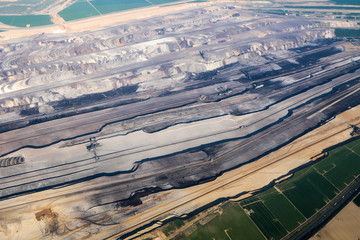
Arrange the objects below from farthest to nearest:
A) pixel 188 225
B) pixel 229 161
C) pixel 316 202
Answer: pixel 229 161 < pixel 316 202 < pixel 188 225

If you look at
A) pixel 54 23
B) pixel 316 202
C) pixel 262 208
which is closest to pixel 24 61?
pixel 54 23

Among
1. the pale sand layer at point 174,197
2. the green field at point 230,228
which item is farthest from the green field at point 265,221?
the pale sand layer at point 174,197

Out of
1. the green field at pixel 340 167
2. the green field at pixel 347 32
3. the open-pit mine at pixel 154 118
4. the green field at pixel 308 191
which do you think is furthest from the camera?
the green field at pixel 347 32

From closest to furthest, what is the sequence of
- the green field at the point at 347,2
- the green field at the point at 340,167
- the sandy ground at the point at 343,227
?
1. the sandy ground at the point at 343,227
2. the green field at the point at 340,167
3. the green field at the point at 347,2

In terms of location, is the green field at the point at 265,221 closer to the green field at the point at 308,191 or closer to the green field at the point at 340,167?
the green field at the point at 308,191

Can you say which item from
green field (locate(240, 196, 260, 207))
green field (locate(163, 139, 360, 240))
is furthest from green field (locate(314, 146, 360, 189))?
green field (locate(240, 196, 260, 207))

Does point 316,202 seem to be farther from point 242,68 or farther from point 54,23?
point 54,23
